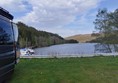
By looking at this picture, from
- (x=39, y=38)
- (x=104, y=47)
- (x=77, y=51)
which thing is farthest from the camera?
(x=39, y=38)

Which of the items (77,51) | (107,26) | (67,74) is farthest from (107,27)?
(67,74)

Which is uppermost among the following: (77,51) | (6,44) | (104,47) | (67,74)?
(104,47)

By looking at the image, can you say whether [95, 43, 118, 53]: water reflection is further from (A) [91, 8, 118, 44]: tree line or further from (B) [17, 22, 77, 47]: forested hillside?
(B) [17, 22, 77, 47]: forested hillside

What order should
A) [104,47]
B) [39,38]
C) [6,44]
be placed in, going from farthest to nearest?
[39,38] → [104,47] → [6,44]

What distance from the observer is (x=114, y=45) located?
143 ft

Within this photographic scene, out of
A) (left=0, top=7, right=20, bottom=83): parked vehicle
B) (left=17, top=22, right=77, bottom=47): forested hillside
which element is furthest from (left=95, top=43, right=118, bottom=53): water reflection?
(left=17, top=22, right=77, bottom=47): forested hillside

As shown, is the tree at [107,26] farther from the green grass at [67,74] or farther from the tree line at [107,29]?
the green grass at [67,74]

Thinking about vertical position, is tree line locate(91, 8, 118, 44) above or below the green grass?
above

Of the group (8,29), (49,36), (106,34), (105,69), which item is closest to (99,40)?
(106,34)

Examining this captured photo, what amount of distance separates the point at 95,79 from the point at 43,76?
1772mm

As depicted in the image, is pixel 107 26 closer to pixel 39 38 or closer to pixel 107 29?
pixel 107 29

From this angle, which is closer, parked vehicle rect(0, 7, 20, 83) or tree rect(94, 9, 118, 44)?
parked vehicle rect(0, 7, 20, 83)

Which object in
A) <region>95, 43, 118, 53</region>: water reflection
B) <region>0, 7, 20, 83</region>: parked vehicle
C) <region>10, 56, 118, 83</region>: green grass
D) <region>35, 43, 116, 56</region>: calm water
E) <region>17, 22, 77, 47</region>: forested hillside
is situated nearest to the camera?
<region>0, 7, 20, 83</region>: parked vehicle

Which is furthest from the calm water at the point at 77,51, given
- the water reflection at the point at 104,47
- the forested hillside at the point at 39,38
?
the forested hillside at the point at 39,38
